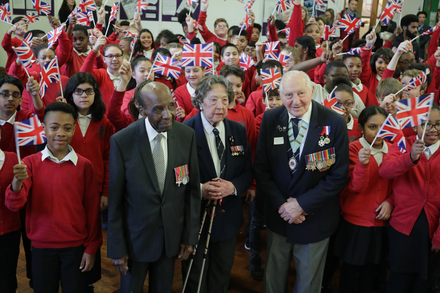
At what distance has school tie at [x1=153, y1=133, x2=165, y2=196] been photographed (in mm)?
2242

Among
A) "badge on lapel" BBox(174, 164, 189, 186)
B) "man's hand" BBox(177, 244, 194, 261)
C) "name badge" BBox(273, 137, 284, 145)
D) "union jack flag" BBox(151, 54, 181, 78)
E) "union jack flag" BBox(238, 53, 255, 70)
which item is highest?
"union jack flag" BBox(238, 53, 255, 70)

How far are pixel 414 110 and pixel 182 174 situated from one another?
5.04 feet

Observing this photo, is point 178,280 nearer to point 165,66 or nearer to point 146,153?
point 146,153

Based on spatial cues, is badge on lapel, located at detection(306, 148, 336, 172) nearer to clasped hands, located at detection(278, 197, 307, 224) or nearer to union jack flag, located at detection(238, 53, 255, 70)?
clasped hands, located at detection(278, 197, 307, 224)

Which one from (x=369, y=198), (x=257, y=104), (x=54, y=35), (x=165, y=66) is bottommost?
(x=369, y=198)

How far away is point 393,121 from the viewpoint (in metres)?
2.52

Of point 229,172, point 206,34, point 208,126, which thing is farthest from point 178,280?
point 206,34

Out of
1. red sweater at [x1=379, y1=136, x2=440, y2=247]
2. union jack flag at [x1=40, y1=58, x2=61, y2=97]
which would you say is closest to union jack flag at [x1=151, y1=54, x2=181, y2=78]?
union jack flag at [x1=40, y1=58, x2=61, y2=97]

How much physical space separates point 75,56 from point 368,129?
3.79m

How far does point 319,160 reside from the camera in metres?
2.52

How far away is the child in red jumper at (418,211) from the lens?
2604 mm

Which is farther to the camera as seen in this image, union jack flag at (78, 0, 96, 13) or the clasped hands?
union jack flag at (78, 0, 96, 13)

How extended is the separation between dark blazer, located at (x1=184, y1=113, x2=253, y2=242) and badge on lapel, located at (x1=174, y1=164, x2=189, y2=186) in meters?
0.29

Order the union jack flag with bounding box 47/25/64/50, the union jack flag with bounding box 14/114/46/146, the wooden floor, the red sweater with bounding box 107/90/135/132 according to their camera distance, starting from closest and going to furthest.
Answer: the union jack flag with bounding box 14/114/46/146
the red sweater with bounding box 107/90/135/132
the wooden floor
the union jack flag with bounding box 47/25/64/50
